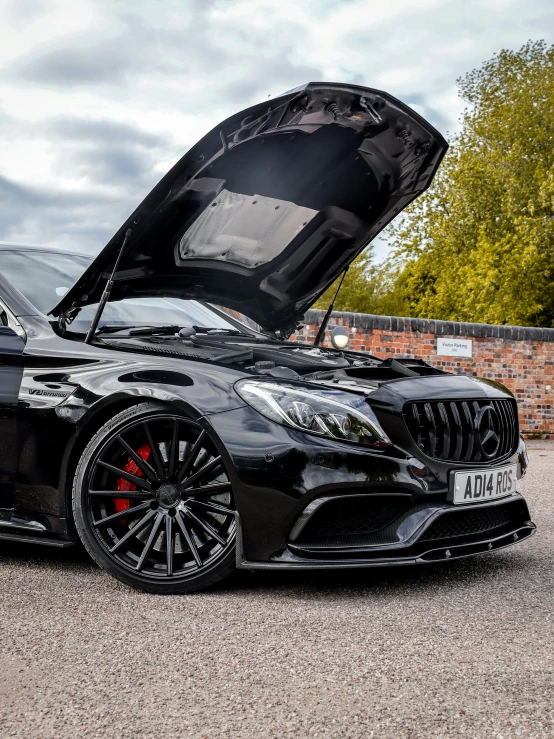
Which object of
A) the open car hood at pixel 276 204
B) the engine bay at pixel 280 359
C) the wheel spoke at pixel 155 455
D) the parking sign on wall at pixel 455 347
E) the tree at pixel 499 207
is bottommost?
the wheel spoke at pixel 155 455

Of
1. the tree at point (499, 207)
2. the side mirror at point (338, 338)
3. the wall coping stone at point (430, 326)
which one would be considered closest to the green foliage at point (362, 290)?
the tree at point (499, 207)

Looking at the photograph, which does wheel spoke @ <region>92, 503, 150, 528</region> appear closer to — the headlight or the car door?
the car door

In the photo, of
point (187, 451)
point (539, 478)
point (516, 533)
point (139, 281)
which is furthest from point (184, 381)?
point (539, 478)

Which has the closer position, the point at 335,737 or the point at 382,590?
the point at 335,737

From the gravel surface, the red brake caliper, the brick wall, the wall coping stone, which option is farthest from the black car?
the brick wall

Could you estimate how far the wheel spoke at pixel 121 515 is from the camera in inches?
134

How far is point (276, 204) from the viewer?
452cm

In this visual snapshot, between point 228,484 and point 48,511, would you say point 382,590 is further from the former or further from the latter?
point 48,511

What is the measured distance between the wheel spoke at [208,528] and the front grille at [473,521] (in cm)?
75

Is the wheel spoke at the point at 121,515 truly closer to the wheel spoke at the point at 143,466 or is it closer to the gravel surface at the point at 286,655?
the wheel spoke at the point at 143,466

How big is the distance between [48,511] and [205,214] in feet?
5.14

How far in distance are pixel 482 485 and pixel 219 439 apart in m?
1.10

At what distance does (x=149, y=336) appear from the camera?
403 centimetres

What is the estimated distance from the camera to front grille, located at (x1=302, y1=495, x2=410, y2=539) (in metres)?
3.24
